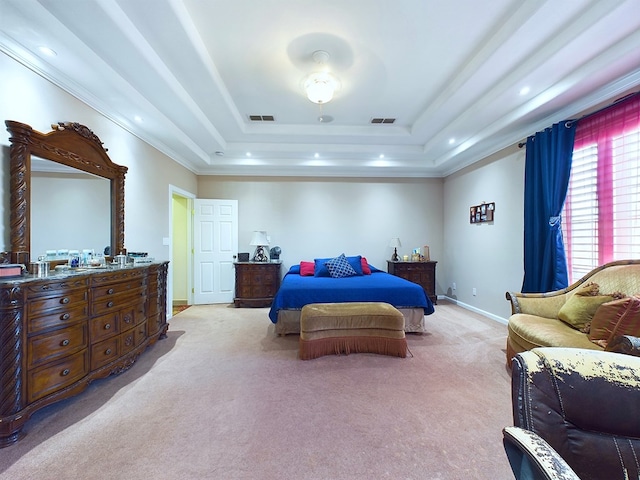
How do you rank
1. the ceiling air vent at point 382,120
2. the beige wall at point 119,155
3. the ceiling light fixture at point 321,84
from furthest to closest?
the ceiling air vent at point 382,120
the ceiling light fixture at point 321,84
the beige wall at point 119,155

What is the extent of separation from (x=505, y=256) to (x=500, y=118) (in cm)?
193

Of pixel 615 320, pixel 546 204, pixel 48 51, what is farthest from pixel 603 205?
pixel 48 51

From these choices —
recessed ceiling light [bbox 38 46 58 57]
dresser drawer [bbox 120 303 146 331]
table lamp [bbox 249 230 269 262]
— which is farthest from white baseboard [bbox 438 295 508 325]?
recessed ceiling light [bbox 38 46 58 57]

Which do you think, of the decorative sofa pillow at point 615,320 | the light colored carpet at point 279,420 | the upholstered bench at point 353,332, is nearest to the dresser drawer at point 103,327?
the light colored carpet at point 279,420

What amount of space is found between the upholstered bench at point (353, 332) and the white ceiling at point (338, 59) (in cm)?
257

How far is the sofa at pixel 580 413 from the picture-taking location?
863 millimetres

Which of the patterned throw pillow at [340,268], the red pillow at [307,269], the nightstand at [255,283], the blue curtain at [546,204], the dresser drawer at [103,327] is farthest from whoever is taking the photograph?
the nightstand at [255,283]

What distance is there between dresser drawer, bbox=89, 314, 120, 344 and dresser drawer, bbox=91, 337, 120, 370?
5 cm

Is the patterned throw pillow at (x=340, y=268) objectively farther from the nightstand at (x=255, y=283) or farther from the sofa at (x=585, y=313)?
the sofa at (x=585, y=313)

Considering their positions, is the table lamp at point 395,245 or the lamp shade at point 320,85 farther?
the table lamp at point 395,245

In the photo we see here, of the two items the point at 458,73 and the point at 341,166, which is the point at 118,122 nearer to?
the point at 341,166

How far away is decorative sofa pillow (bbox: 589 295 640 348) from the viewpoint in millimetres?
1901

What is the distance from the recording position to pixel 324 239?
5.80 m

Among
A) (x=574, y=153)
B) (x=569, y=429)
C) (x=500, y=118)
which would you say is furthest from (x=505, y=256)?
(x=569, y=429)
